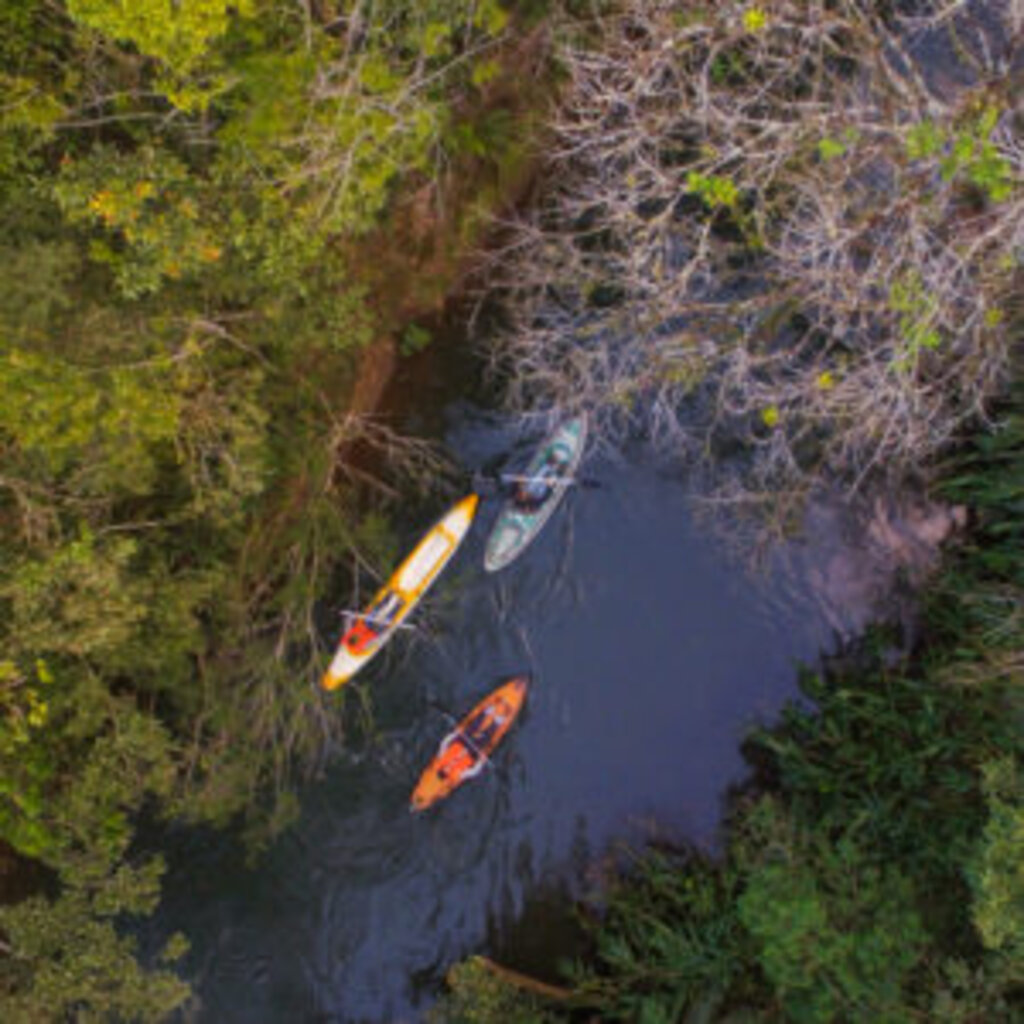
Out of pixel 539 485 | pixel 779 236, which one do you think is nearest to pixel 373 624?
pixel 539 485

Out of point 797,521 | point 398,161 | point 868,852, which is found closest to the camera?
point 398,161

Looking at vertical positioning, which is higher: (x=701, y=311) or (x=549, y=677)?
(x=701, y=311)

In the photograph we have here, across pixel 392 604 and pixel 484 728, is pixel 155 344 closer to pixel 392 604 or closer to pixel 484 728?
pixel 392 604

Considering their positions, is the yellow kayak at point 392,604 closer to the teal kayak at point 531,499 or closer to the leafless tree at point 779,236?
the teal kayak at point 531,499

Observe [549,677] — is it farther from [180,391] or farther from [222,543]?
[180,391]

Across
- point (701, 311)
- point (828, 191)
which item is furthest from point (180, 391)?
point (828, 191)

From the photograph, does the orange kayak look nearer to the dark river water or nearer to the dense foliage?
the dark river water

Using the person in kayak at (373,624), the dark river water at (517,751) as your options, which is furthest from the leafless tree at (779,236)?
the person in kayak at (373,624)
